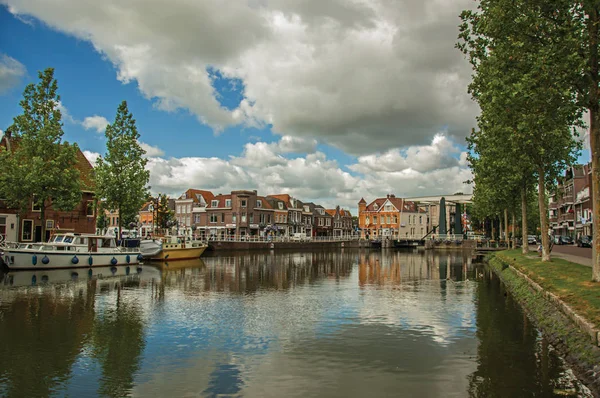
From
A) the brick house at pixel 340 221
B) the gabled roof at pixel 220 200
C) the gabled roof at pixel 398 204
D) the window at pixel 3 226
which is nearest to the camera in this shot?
the window at pixel 3 226

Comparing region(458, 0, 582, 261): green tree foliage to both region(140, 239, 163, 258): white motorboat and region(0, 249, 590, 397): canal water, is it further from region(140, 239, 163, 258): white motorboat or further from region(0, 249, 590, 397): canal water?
region(140, 239, 163, 258): white motorboat

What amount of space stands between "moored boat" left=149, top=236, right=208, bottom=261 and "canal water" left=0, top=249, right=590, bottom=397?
24.7 metres

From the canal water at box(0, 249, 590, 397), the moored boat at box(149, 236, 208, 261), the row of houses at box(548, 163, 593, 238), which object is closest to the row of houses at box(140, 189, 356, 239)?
the moored boat at box(149, 236, 208, 261)

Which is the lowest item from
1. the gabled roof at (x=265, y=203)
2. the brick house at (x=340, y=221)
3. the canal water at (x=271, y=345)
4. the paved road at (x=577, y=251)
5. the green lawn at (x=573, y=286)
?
the canal water at (x=271, y=345)

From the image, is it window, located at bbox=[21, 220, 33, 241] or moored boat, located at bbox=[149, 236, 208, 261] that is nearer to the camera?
window, located at bbox=[21, 220, 33, 241]

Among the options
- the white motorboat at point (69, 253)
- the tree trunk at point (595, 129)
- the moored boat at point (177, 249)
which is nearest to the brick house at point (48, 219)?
the white motorboat at point (69, 253)

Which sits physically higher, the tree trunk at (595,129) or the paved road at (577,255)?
the tree trunk at (595,129)

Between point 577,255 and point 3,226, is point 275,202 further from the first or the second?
point 577,255

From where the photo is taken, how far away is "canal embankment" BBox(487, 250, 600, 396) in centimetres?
1065

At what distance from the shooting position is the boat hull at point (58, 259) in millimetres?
33531

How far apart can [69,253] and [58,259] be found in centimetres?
87

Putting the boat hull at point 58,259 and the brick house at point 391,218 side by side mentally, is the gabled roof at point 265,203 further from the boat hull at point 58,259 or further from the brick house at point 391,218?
the boat hull at point 58,259

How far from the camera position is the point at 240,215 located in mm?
94000

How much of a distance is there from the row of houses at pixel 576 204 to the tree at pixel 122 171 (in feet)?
200
